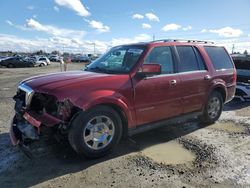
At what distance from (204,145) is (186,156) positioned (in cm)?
67

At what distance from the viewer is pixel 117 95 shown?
187 inches

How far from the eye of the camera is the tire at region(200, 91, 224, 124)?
22.1 feet

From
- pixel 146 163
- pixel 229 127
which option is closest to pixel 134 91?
pixel 146 163

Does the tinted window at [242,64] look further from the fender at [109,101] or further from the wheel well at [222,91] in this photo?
the fender at [109,101]

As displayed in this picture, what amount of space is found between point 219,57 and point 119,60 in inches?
108

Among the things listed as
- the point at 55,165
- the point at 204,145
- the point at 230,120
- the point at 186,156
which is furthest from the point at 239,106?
the point at 55,165

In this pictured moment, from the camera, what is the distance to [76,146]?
4441mm

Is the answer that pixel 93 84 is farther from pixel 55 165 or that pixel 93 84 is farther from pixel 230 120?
pixel 230 120

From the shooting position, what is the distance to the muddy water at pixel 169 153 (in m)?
4.80

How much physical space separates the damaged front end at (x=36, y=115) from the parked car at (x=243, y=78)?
6841 mm

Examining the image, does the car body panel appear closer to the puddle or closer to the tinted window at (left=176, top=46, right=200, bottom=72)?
the tinted window at (left=176, top=46, right=200, bottom=72)

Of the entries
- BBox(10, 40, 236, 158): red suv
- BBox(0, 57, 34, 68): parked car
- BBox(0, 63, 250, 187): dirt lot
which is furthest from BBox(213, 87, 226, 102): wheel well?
BBox(0, 57, 34, 68): parked car

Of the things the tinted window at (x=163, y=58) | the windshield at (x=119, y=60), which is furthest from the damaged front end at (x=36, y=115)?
the tinted window at (x=163, y=58)

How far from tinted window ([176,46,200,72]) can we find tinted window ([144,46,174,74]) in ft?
0.85
